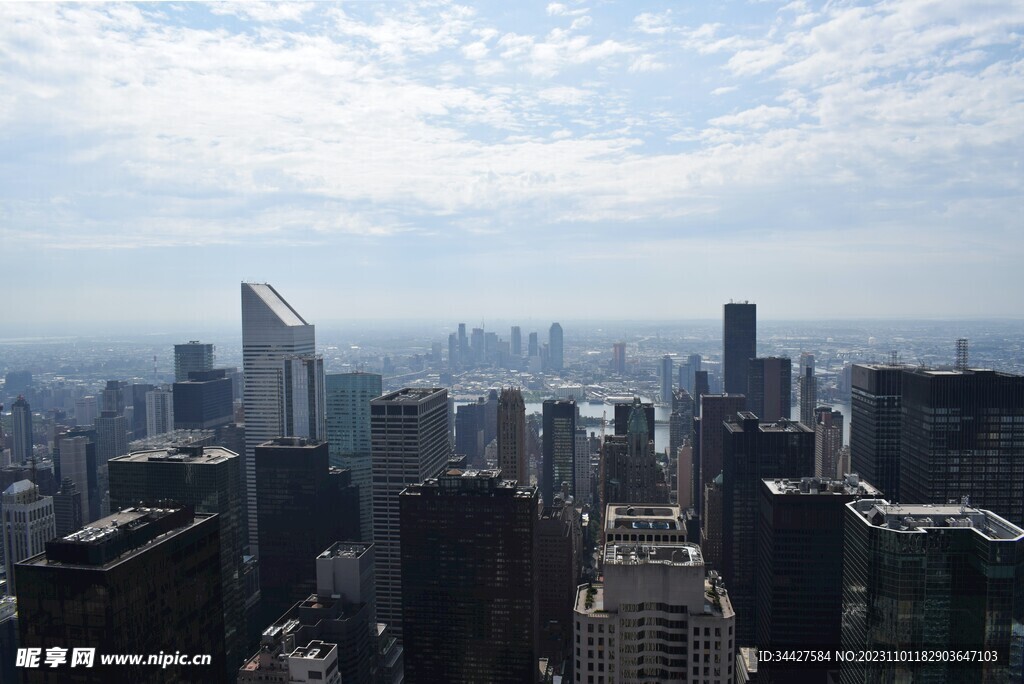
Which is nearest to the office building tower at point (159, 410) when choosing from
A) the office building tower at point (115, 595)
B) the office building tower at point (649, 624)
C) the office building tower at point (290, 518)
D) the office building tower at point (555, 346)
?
the office building tower at point (290, 518)

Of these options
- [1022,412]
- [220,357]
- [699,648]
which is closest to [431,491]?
[699,648]

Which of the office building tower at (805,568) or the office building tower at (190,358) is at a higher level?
the office building tower at (190,358)

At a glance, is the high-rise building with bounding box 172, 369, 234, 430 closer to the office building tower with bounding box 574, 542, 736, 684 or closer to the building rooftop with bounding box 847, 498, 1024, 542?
the office building tower with bounding box 574, 542, 736, 684

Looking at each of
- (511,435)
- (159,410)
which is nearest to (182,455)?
(511,435)

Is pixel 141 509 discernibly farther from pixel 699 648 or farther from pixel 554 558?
pixel 554 558

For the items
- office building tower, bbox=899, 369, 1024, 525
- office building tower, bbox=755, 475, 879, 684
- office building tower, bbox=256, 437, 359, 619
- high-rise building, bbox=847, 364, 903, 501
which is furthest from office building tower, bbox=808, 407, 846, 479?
office building tower, bbox=256, 437, 359, 619

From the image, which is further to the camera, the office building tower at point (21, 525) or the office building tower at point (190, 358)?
the office building tower at point (190, 358)

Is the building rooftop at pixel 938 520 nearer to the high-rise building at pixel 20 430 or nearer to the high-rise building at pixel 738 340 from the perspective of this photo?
the high-rise building at pixel 738 340

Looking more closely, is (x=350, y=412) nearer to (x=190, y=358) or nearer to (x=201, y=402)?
(x=201, y=402)
